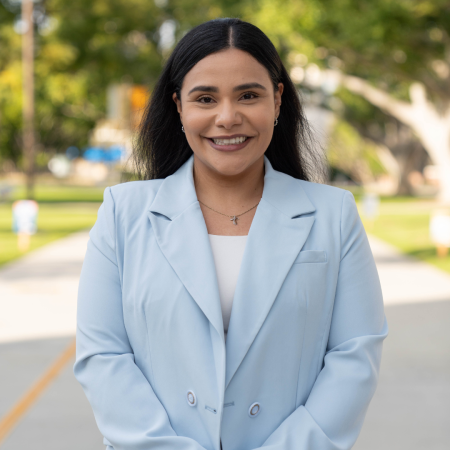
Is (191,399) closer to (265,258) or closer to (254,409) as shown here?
(254,409)

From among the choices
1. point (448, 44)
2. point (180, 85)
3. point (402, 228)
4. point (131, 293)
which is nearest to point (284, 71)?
point (180, 85)

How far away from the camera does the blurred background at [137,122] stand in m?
4.68

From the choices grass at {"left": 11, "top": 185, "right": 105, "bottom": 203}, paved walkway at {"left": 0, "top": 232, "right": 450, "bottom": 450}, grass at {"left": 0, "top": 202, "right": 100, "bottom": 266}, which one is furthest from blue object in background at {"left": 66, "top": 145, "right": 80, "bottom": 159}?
paved walkway at {"left": 0, "top": 232, "right": 450, "bottom": 450}

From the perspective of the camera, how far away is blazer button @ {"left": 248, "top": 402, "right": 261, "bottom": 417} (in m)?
1.94

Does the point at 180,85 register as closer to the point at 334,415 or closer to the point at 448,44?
the point at 334,415

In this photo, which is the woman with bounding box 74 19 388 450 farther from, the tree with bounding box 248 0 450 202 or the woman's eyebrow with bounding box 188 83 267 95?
the tree with bounding box 248 0 450 202

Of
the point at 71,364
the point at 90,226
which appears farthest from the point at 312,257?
the point at 90,226

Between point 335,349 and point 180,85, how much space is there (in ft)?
2.90

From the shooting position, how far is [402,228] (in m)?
19.1

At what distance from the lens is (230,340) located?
76.0 inches

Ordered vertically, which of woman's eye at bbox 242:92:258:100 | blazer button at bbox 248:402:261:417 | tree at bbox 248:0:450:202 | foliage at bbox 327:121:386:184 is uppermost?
tree at bbox 248:0:450:202

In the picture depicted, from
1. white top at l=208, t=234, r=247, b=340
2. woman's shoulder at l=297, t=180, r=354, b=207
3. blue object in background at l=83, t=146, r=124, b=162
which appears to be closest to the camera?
white top at l=208, t=234, r=247, b=340

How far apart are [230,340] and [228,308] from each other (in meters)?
0.10

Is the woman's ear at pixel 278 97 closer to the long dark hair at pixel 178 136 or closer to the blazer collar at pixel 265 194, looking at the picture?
the long dark hair at pixel 178 136
